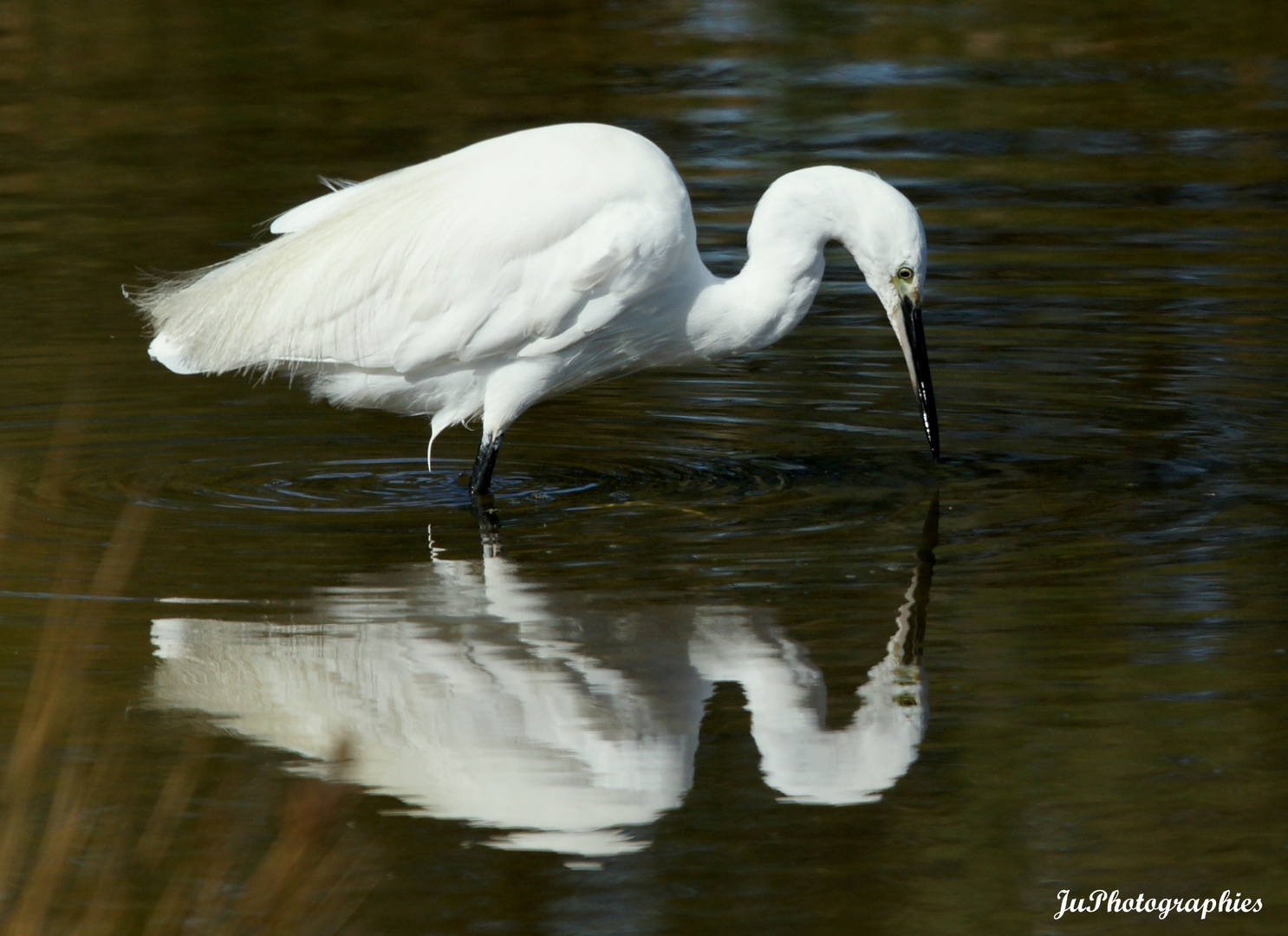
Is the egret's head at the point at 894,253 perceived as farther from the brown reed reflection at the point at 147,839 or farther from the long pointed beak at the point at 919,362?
the brown reed reflection at the point at 147,839

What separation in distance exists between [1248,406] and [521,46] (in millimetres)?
8831

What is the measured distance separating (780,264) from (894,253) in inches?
13.3

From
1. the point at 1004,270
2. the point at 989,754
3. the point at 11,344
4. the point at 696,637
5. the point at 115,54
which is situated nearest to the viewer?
the point at 989,754

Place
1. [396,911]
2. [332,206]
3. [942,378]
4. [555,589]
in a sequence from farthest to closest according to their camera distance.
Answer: [942,378], [332,206], [555,589], [396,911]

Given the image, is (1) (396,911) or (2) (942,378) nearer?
(1) (396,911)

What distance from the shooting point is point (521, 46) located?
1412 centimetres

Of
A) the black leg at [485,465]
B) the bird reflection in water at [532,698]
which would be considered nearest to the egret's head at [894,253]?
the bird reflection in water at [532,698]

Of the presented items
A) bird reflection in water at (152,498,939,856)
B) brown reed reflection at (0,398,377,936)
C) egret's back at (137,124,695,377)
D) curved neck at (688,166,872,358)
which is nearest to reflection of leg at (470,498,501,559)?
bird reflection in water at (152,498,939,856)

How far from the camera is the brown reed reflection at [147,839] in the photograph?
2906 mm

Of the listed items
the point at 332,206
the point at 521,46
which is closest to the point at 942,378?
the point at 332,206

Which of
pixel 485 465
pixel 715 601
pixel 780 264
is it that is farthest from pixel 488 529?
pixel 780 264

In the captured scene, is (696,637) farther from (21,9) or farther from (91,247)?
(21,9)

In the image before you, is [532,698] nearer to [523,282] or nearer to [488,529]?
[488,529]

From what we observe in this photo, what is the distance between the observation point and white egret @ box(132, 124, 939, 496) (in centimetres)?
516
